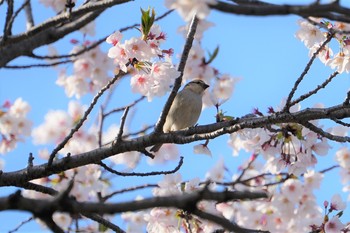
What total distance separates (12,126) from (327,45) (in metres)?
2.80

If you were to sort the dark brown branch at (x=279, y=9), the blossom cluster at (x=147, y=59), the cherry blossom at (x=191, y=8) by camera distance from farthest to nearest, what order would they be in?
the blossom cluster at (x=147, y=59), the cherry blossom at (x=191, y=8), the dark brown branch at (x=279, y=9)

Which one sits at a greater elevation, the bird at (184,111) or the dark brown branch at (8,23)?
the bird at (184,111)

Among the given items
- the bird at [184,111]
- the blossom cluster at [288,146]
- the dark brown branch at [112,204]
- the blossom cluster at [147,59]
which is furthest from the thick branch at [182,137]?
the bird at [184,111]

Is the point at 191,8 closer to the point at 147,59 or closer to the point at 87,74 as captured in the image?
the point at 147,59

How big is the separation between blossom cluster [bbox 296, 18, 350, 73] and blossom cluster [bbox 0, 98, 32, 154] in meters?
2.60

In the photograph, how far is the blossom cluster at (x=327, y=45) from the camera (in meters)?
4.01

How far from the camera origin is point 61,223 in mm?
5918

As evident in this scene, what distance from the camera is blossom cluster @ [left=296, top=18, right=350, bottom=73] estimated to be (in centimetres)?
401

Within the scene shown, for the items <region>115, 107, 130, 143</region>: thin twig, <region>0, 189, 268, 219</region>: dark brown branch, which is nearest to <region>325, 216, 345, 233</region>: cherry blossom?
<region>115, 107, 130, 143</region>: thin twig

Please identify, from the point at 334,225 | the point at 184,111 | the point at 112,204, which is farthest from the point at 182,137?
the point at 184,111

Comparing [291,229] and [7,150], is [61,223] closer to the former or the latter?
[7,150]

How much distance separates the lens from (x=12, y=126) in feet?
17.2

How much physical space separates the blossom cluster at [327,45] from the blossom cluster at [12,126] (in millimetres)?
2596

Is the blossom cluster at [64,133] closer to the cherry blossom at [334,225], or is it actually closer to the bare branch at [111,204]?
the cherry blossom at [334,225]
